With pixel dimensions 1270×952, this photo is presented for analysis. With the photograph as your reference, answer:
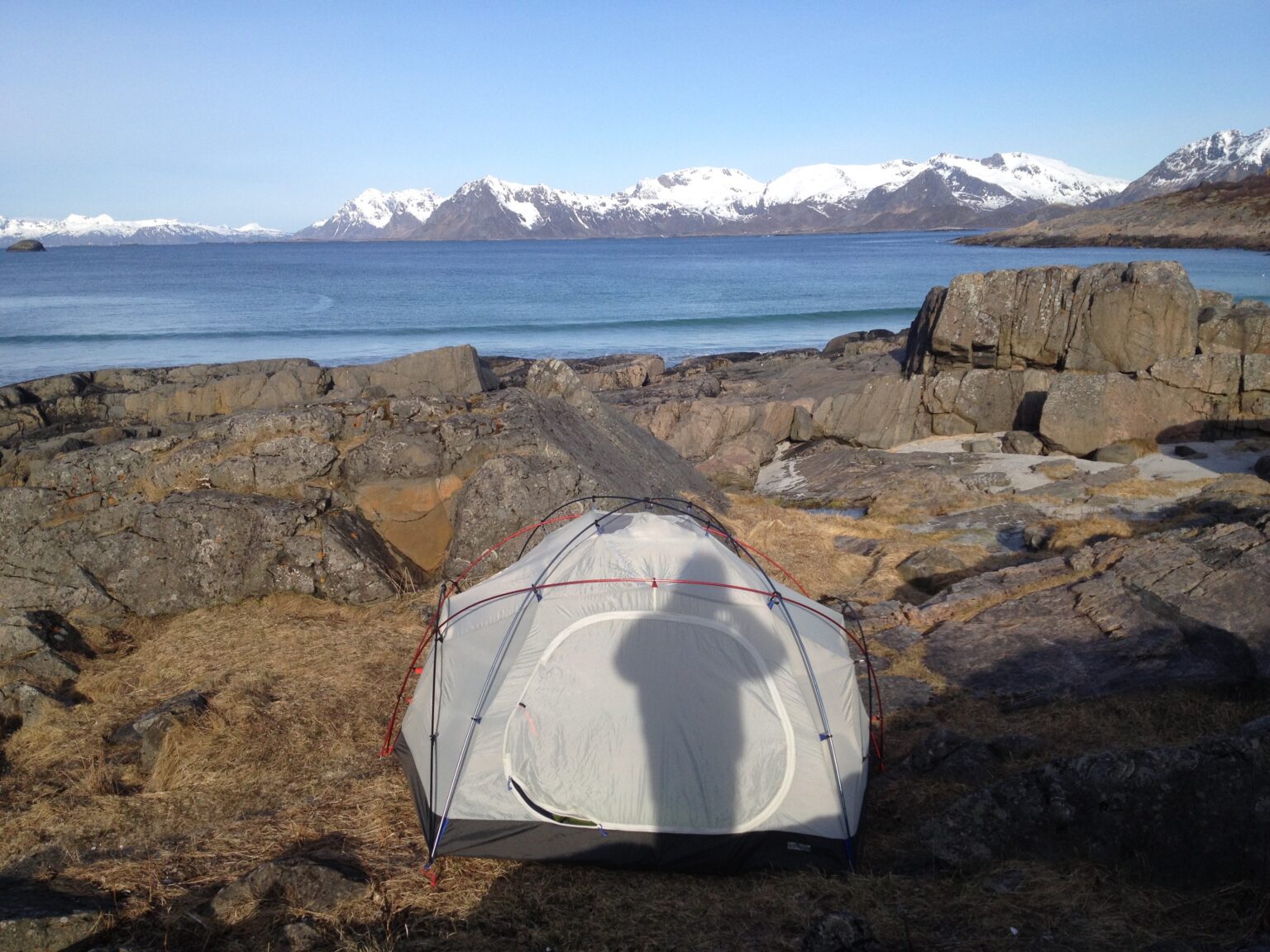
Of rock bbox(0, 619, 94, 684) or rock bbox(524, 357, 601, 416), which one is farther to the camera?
rock bbox(524, 357, 601, 416)

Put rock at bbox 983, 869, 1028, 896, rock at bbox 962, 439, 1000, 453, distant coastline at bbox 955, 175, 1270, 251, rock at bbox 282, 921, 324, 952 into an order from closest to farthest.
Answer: rock at bbox 282, 921, 324, 952
rock at bbox 983, 869, 1028, 896
rock at bbox 962, 439, 1000, 453
distant coastline at bbox 955, 175, 1270, 251

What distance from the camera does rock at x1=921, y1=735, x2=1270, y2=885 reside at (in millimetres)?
4816

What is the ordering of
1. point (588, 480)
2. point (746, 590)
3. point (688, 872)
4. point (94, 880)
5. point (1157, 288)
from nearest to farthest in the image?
point (94, 880), point (688, 872), point (746, 590), point (588, 480), point (1157, 288)

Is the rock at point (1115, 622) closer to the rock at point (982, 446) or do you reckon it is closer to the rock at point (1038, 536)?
the rock at point (1038, 536)

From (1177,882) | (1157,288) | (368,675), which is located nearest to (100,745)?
(368,675)

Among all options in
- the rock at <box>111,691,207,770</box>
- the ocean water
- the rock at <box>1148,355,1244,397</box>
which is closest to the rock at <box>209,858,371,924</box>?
the rock at <box>111,691,207,770</box>

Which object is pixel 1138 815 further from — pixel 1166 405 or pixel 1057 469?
pixel 1166 405

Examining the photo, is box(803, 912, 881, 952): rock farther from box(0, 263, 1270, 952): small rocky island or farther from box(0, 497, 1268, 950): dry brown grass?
box(0, 497, 1268, 950): dry brown grass

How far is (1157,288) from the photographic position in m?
22.1

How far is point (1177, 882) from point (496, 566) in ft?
24.6

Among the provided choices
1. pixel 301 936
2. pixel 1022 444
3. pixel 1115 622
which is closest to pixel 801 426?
pixel 1022 444

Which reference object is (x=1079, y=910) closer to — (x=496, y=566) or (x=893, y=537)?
(x=496, y=566)

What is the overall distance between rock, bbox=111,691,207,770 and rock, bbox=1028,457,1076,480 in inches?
643

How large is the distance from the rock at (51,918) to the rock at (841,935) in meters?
3.70
